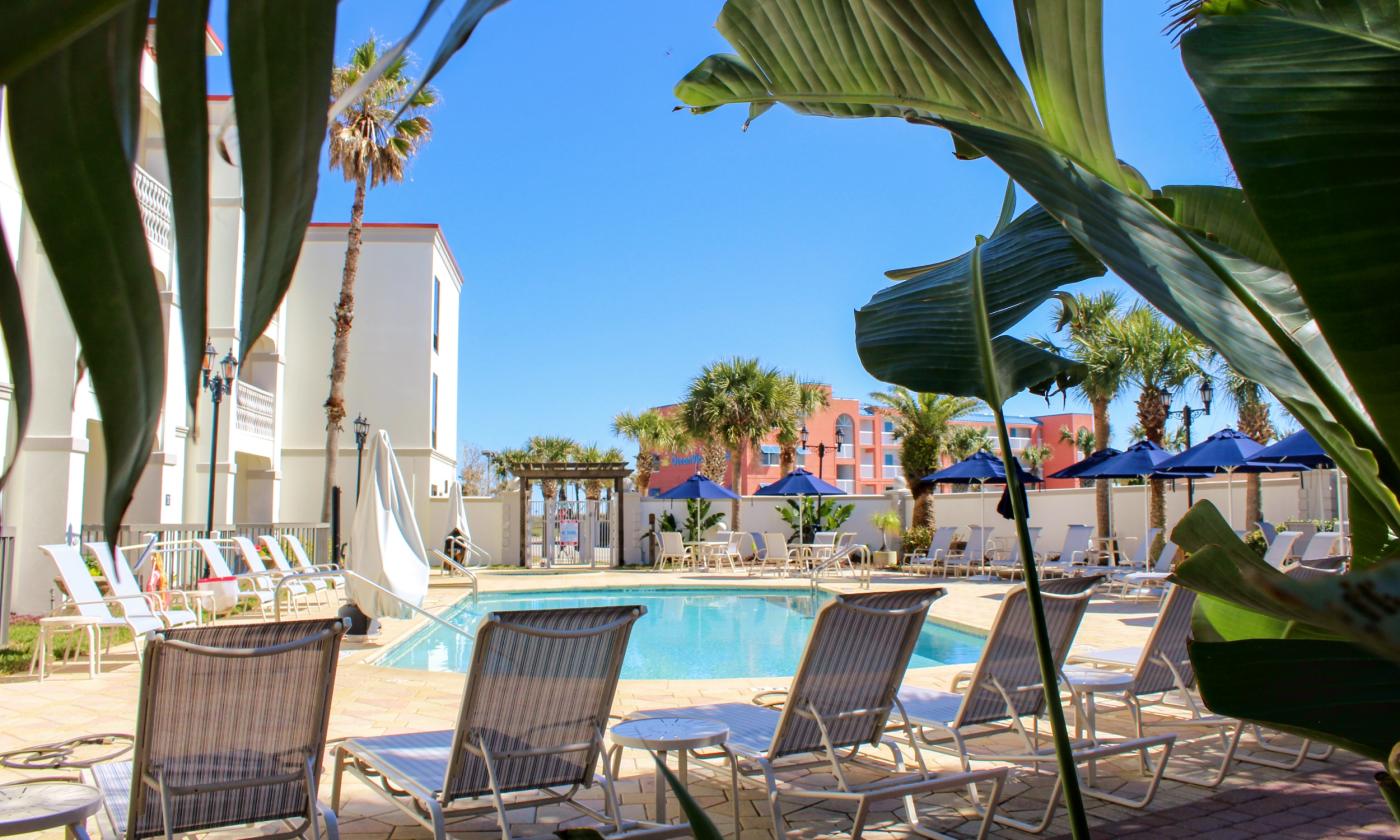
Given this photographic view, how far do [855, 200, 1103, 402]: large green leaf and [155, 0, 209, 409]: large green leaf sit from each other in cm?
114

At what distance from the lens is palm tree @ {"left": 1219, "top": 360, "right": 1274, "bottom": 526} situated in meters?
22.0

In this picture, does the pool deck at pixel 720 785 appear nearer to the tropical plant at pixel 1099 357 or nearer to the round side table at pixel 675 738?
the round side table at pixel 675 738

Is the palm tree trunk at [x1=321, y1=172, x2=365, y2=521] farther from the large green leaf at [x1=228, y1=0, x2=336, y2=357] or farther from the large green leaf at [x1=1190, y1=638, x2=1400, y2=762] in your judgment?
the large green leaf at [x1=228, y1=0, x2=336, y2=357]

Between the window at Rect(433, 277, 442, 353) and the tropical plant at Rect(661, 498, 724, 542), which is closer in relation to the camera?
the tropical plant at Rect(661, 498, 724, 542)

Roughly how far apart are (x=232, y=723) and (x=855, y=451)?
60.6 meters

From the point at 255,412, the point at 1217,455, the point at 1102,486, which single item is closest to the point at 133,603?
the point at 255,412

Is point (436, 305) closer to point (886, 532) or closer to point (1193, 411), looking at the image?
point (886, 532)

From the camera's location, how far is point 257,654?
329 centimetres

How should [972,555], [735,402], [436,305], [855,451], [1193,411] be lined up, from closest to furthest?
[972,555], [1193,411], [436,305], [735,402], [855,451]

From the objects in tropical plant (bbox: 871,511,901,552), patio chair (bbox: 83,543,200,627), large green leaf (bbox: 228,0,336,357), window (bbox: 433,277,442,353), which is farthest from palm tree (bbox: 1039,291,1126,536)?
large green leaf (bbox: 228,0,336,357)

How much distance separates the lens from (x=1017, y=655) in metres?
4.60

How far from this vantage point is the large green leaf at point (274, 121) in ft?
0.92

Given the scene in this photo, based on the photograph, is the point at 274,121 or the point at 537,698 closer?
the point at 274,121

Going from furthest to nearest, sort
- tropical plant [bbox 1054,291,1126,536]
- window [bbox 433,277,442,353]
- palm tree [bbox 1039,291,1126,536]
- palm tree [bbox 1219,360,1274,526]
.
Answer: window [bbox 433,277,442,353] → palm tree [bbox 1039,291,1126,536] → tropical plant [bbox 1054,291,1126,536] → palm tree [bbox 1219,360,1274,526]
